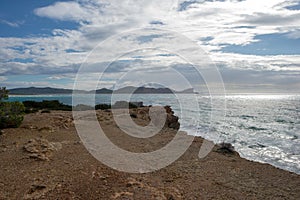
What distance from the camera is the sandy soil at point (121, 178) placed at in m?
7.63

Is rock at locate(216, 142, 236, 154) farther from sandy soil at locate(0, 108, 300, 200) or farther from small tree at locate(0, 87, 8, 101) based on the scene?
small tree at locate(0, 87, 8, 101)

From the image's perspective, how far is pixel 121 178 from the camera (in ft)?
29.0

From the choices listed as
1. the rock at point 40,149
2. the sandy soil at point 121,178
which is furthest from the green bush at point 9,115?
the rock at point 40,149

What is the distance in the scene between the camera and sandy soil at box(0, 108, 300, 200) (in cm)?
763

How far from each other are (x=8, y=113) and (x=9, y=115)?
24 centimetres

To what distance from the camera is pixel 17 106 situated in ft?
56.6

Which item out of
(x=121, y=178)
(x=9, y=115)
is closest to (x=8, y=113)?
(x=9, y=115)

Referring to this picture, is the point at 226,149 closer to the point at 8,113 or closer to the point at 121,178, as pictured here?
the point at 121,178

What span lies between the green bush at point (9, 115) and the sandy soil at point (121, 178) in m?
3.55

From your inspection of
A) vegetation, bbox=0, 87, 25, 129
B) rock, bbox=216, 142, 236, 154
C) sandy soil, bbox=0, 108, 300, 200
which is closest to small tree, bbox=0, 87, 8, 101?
vegetation, bbox=0, 87, 25, 129

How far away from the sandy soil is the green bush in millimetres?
3548

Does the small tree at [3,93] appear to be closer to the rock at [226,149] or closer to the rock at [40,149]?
the rock at [40,149]

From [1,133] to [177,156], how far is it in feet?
31.4

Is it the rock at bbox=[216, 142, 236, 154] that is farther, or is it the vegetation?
the vegetation
